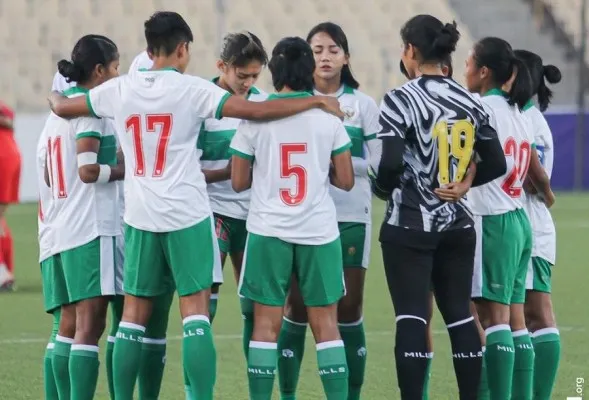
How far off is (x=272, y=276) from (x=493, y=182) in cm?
124

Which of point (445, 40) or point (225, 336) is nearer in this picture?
point (445, 40)

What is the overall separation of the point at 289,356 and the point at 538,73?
192 cm

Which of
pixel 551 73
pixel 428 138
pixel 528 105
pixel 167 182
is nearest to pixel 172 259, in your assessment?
pixel 167 182

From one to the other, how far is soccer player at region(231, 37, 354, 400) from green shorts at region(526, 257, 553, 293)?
1226 mm

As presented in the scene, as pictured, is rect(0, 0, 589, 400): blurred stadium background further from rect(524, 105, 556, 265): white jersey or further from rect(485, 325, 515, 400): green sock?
rect(485, 325, 515, 400): green sock

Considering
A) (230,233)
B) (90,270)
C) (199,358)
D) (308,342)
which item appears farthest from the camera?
(308,342)

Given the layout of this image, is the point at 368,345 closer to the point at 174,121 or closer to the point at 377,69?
the point at 174,121

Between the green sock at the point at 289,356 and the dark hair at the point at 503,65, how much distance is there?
157 cm

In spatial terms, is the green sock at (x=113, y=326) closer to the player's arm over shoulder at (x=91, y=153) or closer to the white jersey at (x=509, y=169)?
the player's arm over shoulder at (x=91, y=153)

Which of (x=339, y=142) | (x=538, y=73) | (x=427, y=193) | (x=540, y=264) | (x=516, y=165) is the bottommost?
(x=540, y=264)

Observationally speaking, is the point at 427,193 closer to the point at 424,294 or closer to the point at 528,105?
the point at 424,294

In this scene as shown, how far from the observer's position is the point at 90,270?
19.9 feet

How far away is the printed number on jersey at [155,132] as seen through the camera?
5.79 metres

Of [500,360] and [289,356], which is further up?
[500,360]
